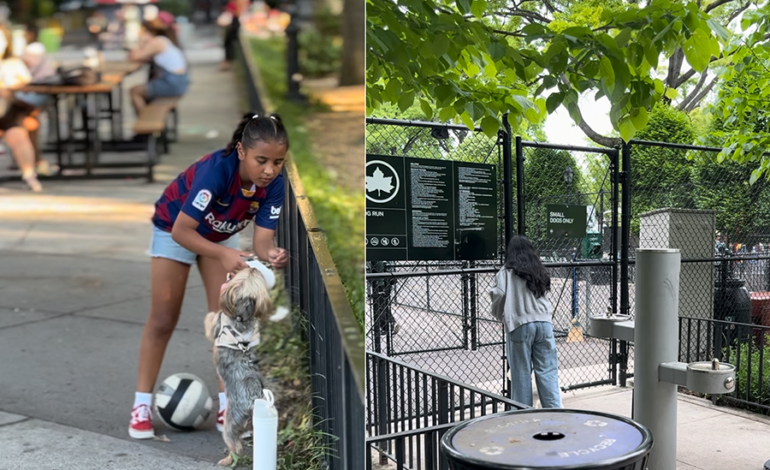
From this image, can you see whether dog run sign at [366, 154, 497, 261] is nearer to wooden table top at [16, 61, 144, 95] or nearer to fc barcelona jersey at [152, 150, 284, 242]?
fc barcelona jersey at [152, 150, 284, 242]

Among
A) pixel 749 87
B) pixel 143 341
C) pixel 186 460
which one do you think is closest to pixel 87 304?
pixel 143 341

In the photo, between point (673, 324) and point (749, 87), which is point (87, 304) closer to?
point (673, 324)

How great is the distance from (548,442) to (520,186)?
47.1 inches

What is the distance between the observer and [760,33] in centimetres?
314

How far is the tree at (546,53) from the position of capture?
2.98 metres

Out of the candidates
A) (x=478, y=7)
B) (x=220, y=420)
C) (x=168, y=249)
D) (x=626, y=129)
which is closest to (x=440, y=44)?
(x=478, y=7)

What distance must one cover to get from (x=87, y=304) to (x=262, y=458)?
103 cm

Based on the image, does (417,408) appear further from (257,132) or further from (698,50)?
(698,50)

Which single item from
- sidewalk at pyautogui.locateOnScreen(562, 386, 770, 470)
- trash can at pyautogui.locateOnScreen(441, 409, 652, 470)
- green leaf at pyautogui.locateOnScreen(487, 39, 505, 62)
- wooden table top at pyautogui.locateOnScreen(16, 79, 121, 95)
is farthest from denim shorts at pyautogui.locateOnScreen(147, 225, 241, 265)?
sidewalk at pyautogui.locateOnScreen(562, 386, 770, 470)

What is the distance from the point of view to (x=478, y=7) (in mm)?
3004

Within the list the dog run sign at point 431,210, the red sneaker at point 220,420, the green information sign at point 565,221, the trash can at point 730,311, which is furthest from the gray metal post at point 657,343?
the red sneaker at point 220,420

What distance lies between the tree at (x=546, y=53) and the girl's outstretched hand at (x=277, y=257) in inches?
27.8

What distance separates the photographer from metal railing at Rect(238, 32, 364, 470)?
8.98 ft

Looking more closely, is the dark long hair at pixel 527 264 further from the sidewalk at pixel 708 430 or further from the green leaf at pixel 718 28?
the green leaf at pixel 718 28
